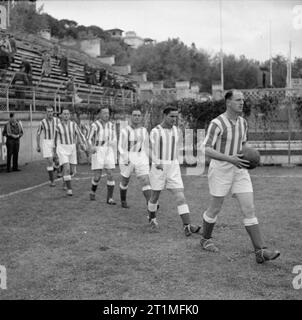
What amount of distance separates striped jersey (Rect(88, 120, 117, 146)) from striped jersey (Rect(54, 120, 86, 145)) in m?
0.99

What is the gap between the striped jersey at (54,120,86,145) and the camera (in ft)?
37.4

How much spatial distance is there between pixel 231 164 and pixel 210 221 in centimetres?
83

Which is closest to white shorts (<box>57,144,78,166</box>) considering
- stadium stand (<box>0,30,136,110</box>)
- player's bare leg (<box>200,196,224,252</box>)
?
player's bare leg (<box>200,196,224,252</box>)

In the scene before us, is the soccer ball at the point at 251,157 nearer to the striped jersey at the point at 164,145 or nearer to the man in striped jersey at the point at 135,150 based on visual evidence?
the striped jersey at the point at 164,145

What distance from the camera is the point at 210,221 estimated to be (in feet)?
21.1

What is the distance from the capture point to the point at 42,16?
56.0 m

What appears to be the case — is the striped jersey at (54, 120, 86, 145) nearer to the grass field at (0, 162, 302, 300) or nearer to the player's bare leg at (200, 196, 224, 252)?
the grass field at (0, 162, 302, 300)

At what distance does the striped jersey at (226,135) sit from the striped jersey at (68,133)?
5.69m

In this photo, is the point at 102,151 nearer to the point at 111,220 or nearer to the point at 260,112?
the point at 111,220

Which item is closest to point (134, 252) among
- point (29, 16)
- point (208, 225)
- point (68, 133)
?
point (208, 225)

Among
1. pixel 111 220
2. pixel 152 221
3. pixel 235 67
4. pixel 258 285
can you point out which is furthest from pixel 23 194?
pixel 235 67

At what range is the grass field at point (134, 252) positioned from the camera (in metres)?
5.06

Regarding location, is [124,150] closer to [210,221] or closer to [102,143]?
[102,143]
